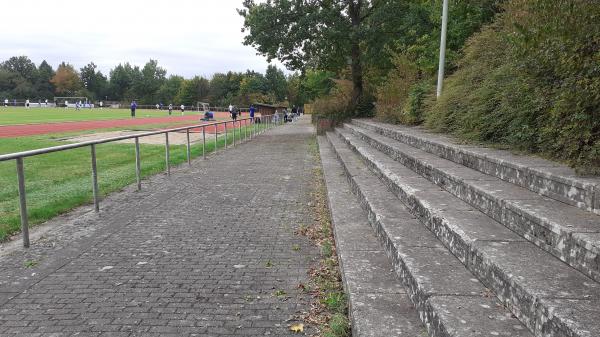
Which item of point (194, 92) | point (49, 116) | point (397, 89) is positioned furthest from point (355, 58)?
point (194, 92)

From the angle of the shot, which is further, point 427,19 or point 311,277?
point 427,19

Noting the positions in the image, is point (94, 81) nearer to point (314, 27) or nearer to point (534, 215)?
point (314, 27)

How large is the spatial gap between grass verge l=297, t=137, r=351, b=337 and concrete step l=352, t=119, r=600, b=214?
181cm

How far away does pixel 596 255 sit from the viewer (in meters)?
2.27

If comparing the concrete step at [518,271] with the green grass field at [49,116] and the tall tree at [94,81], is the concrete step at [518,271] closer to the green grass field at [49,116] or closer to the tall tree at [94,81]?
the green grass field at [49,116]

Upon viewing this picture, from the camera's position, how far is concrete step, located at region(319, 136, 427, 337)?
2.74m

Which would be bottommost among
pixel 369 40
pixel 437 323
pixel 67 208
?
pixel 67 208

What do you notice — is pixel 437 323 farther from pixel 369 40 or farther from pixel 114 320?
pixel 369 40

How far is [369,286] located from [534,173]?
169 cm

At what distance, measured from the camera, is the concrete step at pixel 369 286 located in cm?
274

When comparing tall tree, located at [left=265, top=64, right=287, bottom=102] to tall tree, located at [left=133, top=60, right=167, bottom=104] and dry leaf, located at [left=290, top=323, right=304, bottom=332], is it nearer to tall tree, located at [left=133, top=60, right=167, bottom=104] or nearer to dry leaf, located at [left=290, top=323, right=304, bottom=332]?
tall tree, located at [left=133, top=60, right=167, bottom=104]

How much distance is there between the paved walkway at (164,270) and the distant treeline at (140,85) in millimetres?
89767

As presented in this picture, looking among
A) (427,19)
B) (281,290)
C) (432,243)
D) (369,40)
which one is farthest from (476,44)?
(369,40)

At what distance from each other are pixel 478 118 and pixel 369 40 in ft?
49.2
